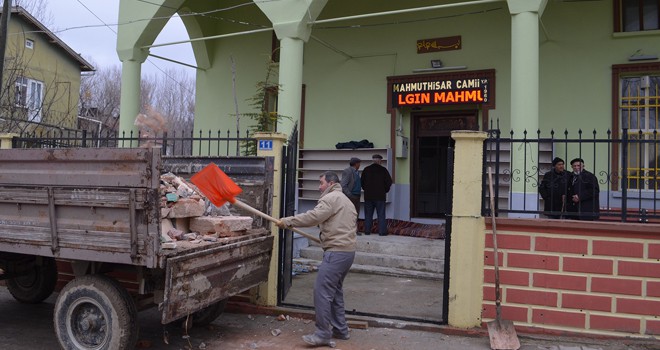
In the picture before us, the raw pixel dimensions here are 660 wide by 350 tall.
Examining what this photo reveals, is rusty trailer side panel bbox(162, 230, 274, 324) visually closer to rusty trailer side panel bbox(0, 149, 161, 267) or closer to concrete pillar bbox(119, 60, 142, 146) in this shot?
rusty trailer side panel bbox(0, 149, 161, 267)

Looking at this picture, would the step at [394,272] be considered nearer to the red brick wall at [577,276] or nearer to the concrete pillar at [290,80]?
the red brick wall at [577,276]

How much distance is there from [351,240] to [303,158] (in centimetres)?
697

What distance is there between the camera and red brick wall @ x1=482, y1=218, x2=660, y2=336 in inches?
212

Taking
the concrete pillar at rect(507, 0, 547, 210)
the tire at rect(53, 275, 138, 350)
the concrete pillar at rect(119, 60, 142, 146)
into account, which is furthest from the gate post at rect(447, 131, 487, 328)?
the concrete pillar at rect(119, 60, 142, 146)

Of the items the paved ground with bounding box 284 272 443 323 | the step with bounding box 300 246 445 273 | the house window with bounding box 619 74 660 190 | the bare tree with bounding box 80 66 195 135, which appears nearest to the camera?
the paved ground with bounding box 284 272 443 323

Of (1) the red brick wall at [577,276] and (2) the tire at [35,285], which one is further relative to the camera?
(2) the tire at [35,285]

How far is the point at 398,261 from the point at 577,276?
352cm

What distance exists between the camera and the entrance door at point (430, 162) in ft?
37.9

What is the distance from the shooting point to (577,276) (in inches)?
218

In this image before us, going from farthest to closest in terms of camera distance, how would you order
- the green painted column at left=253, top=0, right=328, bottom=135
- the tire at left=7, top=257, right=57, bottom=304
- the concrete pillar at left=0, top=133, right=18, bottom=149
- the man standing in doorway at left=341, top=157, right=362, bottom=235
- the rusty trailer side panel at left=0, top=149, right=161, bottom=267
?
the man standing in doorway at left=341, top=157, right=362, bottom=235 → the green painted column at left=253, top=0, right=328, bottom=135 → the concrete pillar at left=0, top=133, right=18, bottom=149 → the tire at left=7, top=257, right=57, bottom=304 → the rusty trailer side panel at left=0, top=149, right=161, bottom=267

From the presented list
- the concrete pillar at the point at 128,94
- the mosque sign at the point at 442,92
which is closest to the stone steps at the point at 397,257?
the mosque sign at the point at 442,92

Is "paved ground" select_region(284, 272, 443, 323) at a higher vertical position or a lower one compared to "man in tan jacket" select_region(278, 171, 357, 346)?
lower

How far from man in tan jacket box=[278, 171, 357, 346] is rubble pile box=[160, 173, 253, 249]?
52 centimetres

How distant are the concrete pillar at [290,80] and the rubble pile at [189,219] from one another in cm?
411
